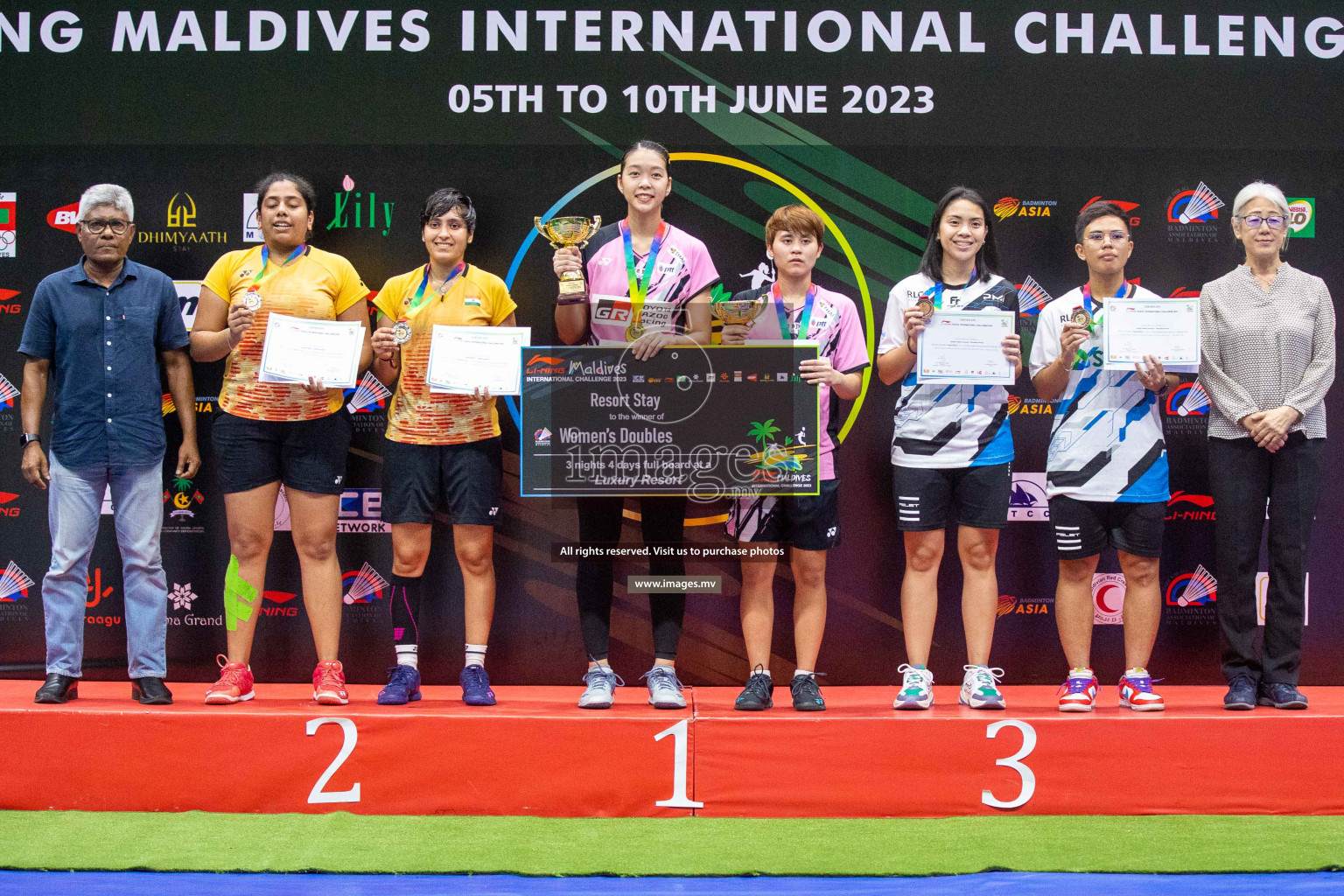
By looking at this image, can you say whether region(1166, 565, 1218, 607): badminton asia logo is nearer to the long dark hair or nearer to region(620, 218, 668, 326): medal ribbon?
the long dark hair

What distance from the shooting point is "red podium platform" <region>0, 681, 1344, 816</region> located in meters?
3.37

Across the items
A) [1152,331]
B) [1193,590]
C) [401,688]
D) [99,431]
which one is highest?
[1152,331]

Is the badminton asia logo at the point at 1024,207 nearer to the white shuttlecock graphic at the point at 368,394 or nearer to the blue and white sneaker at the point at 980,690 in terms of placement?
the blue and white sneaker at the point at 980,690

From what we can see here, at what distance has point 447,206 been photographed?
3758 mm

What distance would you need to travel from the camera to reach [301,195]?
150 inches

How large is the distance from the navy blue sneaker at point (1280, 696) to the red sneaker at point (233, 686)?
333 cm

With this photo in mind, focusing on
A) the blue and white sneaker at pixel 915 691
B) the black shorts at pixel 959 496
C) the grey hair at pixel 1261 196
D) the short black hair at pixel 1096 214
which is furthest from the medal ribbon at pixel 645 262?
the grey hair at pixel 1261 196

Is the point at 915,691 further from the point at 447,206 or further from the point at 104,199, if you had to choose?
the point at 104,199

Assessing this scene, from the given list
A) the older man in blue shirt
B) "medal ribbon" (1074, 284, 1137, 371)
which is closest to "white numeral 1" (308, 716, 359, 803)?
the older man in blue shirt

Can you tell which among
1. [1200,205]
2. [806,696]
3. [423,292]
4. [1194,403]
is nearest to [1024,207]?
[1200,205]

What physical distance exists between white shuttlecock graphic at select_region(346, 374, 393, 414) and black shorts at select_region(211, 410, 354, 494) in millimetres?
555

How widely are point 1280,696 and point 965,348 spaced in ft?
4.92

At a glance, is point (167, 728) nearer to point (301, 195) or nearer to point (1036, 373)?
point (301, 195)

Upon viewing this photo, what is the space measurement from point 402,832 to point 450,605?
122 centimetres
